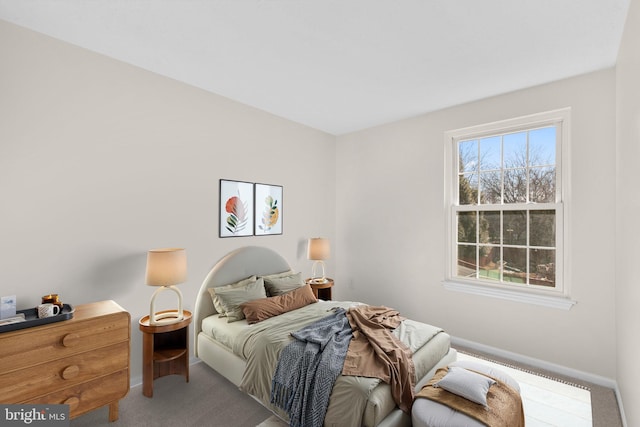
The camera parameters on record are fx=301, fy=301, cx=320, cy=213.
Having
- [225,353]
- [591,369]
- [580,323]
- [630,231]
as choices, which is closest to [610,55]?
[630,231]

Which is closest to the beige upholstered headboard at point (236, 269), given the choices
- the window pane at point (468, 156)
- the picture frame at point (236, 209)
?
the picture frame at point (236, 209)

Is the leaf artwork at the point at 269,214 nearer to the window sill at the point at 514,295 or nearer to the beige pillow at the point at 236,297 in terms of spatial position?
the beige pillow at the point at 236,297

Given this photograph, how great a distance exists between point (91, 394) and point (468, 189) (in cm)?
400

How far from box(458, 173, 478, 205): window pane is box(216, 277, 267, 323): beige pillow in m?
2.60

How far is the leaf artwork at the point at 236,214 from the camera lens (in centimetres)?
340

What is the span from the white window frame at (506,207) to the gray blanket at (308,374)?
1.92 meters

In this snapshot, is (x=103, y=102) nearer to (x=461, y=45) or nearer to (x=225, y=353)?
(x=225, y=353)

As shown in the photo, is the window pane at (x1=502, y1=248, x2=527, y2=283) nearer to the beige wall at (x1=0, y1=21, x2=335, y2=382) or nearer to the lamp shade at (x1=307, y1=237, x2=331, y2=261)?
the lamp shade at (x1=307, y1=237, x2=331, y2=261)

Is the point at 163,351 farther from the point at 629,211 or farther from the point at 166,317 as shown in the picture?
the point at 629,211

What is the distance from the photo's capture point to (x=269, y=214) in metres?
3.82

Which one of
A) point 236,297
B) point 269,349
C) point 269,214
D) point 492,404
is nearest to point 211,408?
point 269,349

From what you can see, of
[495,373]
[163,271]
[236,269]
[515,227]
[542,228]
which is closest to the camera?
[495,373]

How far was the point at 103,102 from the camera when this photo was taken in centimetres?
253
